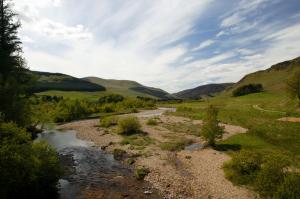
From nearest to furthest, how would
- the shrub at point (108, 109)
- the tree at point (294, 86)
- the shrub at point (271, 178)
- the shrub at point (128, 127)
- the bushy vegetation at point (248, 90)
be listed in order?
1. the shrub at point (271, 178)
2. the shrub at point (128, 127)
3. the tree at point (294, 86)
4. the shrub at point (108, 109)
5. the bushy vegetation at point (248, 90)

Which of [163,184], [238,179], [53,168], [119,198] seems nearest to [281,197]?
[238,179]

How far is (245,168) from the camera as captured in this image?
28.8m

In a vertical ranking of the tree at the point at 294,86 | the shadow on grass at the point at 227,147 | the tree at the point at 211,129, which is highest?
the tree at the point at 294,86

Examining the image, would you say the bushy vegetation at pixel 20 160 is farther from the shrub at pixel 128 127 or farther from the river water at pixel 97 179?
the shrub at pixel 128 127

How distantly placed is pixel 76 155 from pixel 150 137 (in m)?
16.6

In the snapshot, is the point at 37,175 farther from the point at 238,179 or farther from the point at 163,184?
the point at 238,179

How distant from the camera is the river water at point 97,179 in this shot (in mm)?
27172

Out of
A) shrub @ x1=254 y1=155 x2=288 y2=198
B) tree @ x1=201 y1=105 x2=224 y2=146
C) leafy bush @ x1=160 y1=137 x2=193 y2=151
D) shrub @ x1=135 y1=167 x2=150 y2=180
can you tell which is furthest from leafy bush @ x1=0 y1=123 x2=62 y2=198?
tree @ x1=201 y1=105 x2=224 y2=146

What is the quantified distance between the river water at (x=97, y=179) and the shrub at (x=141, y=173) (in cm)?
59

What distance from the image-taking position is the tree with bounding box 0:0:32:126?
34.5 m

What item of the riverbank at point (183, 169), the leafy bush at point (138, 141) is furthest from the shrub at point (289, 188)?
the leafy bush at point (138, 141)

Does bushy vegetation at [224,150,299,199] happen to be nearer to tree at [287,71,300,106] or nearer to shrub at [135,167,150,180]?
shrub at [135,167,150,180]

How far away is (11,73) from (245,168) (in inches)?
1349

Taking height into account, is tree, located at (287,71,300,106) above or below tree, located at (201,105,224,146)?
above
